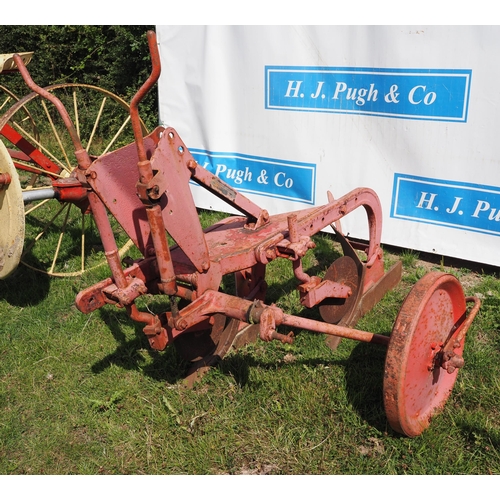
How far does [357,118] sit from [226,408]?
273cm

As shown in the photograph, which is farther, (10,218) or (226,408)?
(10,218)

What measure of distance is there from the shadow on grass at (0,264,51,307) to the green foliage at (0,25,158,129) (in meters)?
3.69

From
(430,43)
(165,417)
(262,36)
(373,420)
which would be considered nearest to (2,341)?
(165,417)

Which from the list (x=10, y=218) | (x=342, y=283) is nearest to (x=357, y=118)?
(x=342, y=283)

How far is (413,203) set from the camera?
4.63 meters

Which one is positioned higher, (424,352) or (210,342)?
(424,352)

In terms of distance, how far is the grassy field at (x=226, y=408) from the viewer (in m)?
2.76

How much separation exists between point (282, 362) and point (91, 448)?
1.20 meters

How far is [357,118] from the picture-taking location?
4.66 m

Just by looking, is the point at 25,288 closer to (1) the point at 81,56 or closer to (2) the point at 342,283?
(2) the point at 342,283

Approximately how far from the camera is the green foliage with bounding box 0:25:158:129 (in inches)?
318

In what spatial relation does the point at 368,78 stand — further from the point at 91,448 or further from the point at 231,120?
the point at 91,448

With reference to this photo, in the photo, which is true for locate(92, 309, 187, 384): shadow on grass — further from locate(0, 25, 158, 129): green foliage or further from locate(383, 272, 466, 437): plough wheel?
locate(0, 25, 158, 129): green foliage

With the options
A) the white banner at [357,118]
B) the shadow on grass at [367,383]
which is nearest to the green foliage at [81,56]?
the white banner at [357,118]
